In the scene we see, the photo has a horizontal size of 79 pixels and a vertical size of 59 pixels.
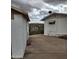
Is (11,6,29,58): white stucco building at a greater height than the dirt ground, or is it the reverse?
(11,6,29,58): white stucco building

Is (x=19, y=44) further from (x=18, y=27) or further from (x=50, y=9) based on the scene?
(x=50, y=9)

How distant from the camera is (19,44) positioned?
22.6 feet

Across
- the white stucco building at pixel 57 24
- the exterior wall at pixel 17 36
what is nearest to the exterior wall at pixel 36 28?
the white stucco building at pixel 57 24

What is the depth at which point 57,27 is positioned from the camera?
70.9ft

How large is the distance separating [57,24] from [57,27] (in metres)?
0.41

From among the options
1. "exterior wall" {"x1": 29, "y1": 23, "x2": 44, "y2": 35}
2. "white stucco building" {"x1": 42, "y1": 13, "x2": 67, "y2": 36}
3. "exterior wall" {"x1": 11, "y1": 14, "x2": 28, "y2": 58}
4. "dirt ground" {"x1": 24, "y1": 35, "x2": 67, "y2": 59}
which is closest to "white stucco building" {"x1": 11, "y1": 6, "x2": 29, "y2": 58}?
"exterior wall" {"x1": 11, "y1": 14, "x2": 28, "y2": 58}

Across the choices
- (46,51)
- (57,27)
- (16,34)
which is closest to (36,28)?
(57,27)

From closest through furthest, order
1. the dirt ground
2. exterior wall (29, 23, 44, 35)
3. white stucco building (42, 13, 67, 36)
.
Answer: the dirt ground < white stucco building (42, 13, 67, 36) < exterior wall (29, 23, 44, 35)

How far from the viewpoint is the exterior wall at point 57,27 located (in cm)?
2109

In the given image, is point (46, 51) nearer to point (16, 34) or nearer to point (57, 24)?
point (16, 34)

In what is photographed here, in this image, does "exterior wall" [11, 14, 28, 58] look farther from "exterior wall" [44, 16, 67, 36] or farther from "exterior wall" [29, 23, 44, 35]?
"exterior wall" [29, 23, 44, 35]

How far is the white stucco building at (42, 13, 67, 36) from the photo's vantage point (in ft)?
69.2

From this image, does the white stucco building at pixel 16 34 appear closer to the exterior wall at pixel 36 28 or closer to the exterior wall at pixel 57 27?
the exterior wall at pixel 57 27
